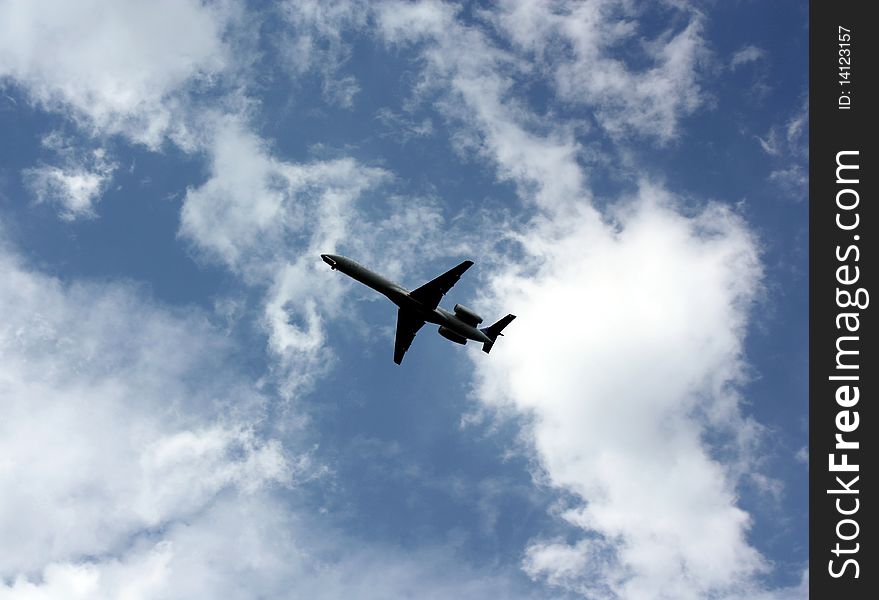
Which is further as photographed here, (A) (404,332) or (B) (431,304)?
(A) (404,332)

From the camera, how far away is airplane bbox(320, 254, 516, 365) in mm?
89938

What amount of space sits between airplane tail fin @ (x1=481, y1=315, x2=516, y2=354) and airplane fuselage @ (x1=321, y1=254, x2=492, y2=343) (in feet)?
8.60

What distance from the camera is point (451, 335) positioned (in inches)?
3743

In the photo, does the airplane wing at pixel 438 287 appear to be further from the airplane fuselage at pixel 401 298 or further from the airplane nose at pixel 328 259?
the airplane nose at pixel 328 259

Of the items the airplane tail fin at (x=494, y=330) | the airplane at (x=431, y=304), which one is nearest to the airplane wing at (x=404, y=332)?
the airplane at (x=431, y=304)

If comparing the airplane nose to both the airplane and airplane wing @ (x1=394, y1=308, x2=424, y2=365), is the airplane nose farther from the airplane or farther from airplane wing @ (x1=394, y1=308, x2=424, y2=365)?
airplane wing @ (x1=394, y1=308, x2=424, y2=365)

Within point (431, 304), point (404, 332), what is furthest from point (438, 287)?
point (404, 332)

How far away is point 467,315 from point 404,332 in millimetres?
11615

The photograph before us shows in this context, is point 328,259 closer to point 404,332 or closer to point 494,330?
point 404,332

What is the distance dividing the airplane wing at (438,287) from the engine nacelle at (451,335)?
4357 mm
